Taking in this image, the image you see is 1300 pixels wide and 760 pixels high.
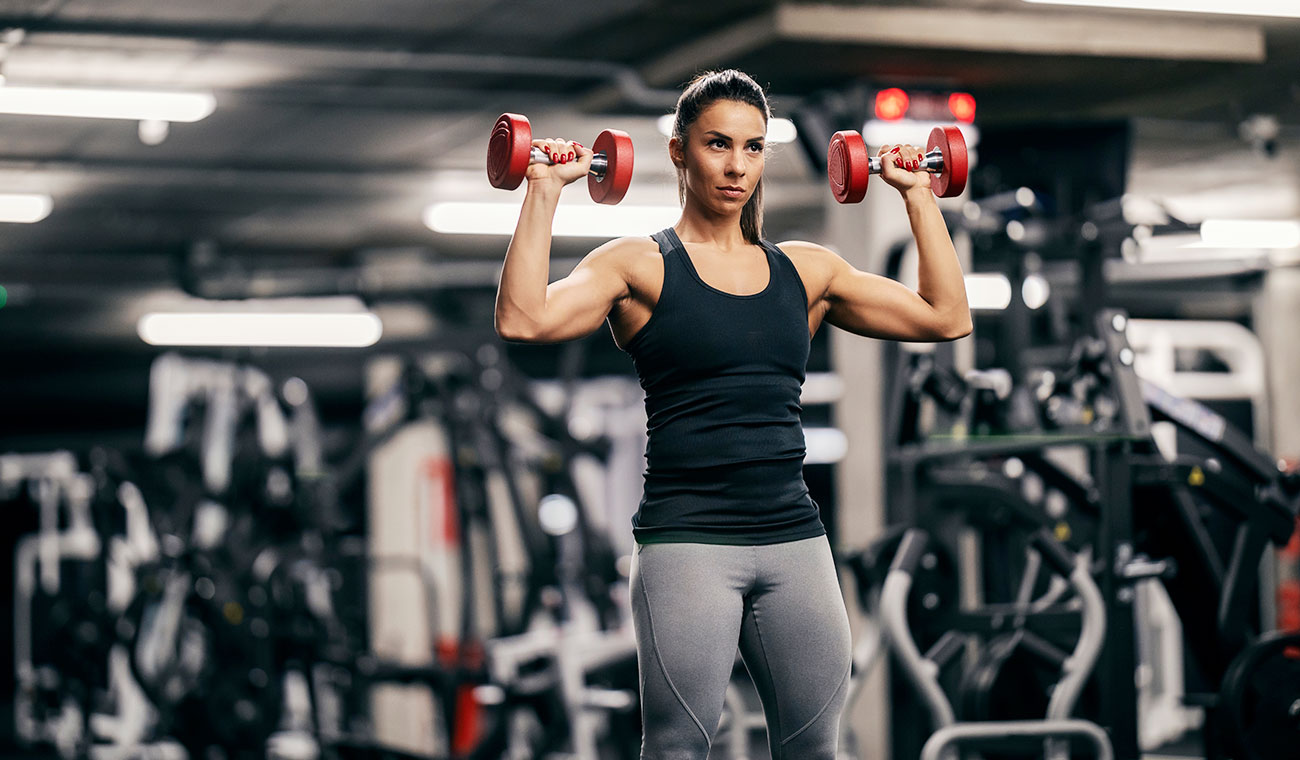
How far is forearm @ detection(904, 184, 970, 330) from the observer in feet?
6.73

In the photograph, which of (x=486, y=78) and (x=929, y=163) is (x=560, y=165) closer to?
(x=929, y=163)

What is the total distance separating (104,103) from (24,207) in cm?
309

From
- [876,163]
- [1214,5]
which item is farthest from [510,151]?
[1214,5]

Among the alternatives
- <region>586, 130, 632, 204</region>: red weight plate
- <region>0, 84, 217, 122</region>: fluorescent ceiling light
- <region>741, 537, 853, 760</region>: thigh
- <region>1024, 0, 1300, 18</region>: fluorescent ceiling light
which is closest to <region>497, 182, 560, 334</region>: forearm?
<region>586, 130, 632, 204</region>: red weight plate

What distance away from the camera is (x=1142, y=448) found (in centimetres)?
396

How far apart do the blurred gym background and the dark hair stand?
2042mm

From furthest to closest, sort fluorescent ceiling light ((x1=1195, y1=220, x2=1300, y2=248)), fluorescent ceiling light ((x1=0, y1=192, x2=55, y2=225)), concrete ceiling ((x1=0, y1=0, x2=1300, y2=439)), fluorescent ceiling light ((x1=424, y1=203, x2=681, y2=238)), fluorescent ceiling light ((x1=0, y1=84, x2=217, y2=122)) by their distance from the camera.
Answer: fluorescent ceiling light ((x1=1195, y1=220, x2=1300, y2=248))
fluorescent ceiling light ((x1=0, y1=192, x2=55, y2=225))
fluorescent ceiling light ((x1=424, y1=203, x2=681, y2=238))
fluorescent ceiling light ((x1=0, y1=84, x2=217, y2=122))
concrete ceiling ((x1=0, y1=0, x2=1300, y2=439))

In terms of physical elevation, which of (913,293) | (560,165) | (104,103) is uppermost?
(104,103)

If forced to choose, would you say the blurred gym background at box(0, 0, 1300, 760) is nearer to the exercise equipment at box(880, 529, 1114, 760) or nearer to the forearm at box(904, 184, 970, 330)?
the exercise equipment at box(880, 529, 1114, 760)

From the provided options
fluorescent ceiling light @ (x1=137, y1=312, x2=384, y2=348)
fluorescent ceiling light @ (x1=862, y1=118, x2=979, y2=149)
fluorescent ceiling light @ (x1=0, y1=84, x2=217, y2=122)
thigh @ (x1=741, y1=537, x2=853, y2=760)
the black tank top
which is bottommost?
thigh @ (x1=741, y1=537, x2=853, y2=760)

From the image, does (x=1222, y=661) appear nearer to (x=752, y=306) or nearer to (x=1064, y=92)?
(x=752, y=306)

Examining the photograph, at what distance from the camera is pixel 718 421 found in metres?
1.85

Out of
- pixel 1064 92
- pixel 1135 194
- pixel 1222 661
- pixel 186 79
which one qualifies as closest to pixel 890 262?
pixel 1222 661

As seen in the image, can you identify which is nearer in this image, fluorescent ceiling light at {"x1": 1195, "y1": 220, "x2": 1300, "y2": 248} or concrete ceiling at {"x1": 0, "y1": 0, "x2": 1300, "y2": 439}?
concrete ceiling at {"x1": 0, "y1": 0, "x2": 1300, "y2": 439}
